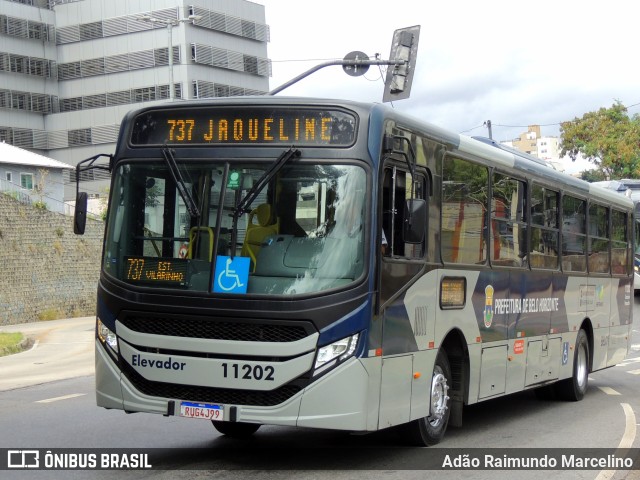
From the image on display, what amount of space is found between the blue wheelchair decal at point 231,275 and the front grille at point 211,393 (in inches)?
32.1

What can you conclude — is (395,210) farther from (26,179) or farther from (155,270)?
(26,179)

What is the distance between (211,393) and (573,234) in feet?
26.7

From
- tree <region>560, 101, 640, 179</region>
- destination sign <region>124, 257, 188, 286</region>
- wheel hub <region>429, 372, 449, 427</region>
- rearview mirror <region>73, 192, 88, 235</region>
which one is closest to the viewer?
destination sign <region>124, 257, 188, 286</region>

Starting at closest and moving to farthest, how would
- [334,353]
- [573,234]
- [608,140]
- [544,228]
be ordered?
[334,353] → [544,228] → [573,234] → [608,140]

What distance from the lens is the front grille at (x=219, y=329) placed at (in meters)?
8.53

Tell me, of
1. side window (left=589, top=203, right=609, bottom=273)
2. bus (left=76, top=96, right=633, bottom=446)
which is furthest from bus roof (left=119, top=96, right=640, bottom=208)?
side window (left=589, top=203, right=609, bottom=273)

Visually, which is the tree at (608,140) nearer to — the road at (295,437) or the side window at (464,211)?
the road at (295,437)

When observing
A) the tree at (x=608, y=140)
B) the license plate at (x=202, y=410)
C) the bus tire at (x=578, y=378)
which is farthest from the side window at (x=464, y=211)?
the tree at (x=608, y=140)

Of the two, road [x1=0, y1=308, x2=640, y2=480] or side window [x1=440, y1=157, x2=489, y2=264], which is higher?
side window [x1=440, y1=157, x2=489, y2=264]

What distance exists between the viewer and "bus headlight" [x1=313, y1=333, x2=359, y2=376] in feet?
28.0

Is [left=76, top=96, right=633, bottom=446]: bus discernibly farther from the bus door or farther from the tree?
the tree

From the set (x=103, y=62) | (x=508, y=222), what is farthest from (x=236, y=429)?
Result: (x=103, y=62)

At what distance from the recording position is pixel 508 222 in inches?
495

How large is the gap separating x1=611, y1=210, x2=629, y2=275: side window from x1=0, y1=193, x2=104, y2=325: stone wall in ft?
77.3
